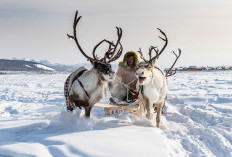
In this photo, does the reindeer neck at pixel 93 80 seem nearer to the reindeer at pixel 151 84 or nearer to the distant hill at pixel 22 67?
the reindeer at pixel 151 84

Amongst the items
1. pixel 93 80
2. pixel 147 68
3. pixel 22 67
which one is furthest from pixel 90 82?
pixel 22 67

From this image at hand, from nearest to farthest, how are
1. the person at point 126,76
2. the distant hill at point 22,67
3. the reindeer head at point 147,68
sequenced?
the reindeer head at point 147,68 → the person at point 126,76 → the distant hill at point 22,67

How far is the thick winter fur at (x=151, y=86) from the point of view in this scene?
160 inches

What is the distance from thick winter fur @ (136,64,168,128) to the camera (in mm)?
4059

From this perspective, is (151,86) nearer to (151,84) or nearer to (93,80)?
(151,84)

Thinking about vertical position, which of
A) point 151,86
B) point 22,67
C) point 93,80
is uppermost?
point 93,80

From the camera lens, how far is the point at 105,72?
399 centimetres

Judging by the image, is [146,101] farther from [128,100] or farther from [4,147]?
[4,147]

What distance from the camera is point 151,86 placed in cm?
433

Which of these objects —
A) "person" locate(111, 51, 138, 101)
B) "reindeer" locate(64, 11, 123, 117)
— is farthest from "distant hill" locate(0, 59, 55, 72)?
"reindeer" locate(64, 11, 123, 117)

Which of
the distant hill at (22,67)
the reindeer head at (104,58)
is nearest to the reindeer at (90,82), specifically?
the reindeer head at (104,58)

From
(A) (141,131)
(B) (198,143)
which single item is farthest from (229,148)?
(A) (141,131)

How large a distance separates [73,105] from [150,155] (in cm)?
206

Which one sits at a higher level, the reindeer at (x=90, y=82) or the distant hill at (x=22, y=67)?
the reindeer at (x=90, y=82)
